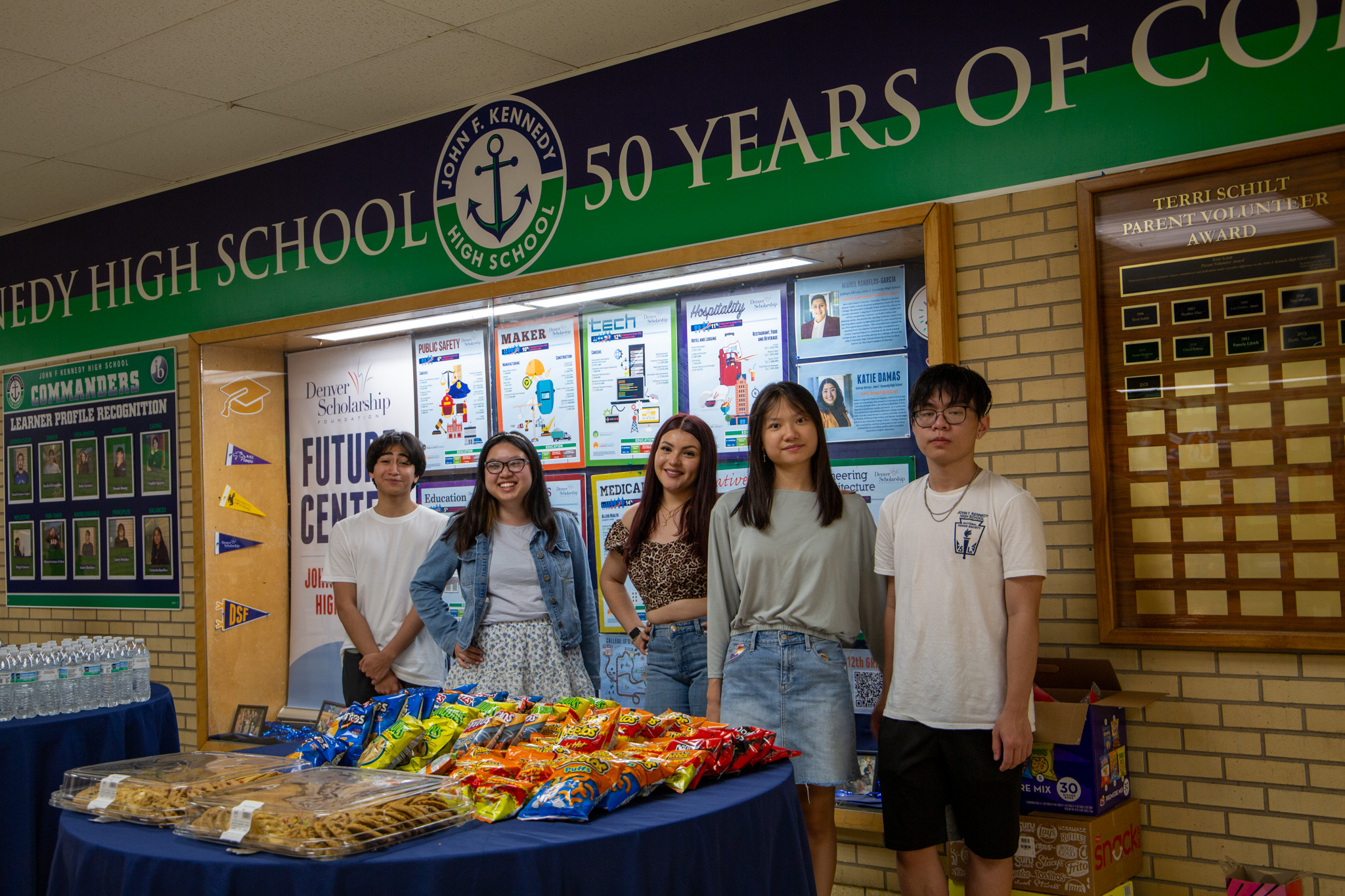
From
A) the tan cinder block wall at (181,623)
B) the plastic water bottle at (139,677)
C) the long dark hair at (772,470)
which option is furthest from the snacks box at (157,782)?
the tan cinder block wall at (181,623)

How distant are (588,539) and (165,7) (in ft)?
8.56

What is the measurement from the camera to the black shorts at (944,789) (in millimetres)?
2801

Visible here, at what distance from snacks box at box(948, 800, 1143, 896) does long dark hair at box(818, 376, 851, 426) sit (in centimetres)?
149

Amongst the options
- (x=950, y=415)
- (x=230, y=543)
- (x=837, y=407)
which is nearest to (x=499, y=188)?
(x=837, y=407)

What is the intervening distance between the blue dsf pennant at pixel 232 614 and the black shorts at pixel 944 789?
3.98 metres

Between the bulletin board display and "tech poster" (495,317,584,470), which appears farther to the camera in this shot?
"tech poster" (495,317,584,470)

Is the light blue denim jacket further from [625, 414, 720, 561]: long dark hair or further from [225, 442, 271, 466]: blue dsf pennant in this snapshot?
[225, 442, 271, 466]: blue dsf pennant

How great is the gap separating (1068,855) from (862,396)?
165cm

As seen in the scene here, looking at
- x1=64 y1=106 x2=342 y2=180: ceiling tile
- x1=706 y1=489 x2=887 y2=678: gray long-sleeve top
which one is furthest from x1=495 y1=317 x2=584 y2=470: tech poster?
x1=64 y1=106 x2=342 y2=180: ceiling tile

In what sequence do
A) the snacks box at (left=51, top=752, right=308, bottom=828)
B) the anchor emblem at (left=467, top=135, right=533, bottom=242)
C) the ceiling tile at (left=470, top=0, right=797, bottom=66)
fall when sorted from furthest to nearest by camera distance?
the anchor emblem at (left=467, top=135, right=533, bottom=242), the ceiling tile at (left=470, top=0, right=797, bottom=66), the snacks box at (left=51, top=752, right=308, bottom=828)

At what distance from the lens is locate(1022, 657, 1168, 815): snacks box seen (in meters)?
2.90

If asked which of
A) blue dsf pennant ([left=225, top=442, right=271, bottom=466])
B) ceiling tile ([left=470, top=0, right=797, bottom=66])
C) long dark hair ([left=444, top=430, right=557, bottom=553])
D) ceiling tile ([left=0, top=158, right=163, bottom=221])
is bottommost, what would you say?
long dark hair ([left=444, top=430, right=557, bottom=553])

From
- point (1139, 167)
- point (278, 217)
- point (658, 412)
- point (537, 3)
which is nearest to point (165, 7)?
point (537, 3)

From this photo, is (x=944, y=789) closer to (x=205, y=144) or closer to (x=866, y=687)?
(x=866, y=687)
